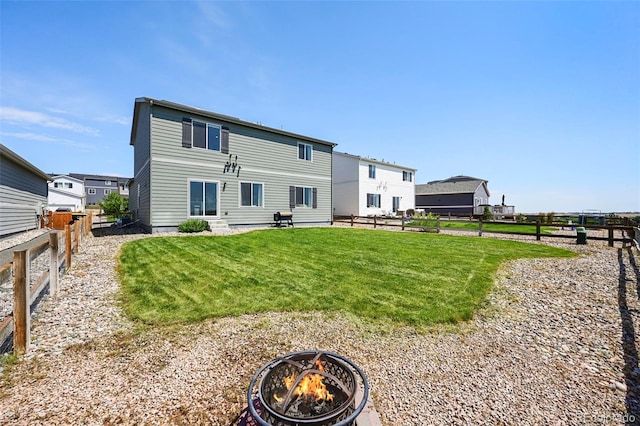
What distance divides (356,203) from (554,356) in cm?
2245

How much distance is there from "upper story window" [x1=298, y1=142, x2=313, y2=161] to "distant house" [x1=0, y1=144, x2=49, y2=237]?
1424 cm

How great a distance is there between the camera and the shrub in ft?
41.8

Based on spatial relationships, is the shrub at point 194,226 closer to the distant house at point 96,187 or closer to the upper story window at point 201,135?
the upper story window at point 201,135

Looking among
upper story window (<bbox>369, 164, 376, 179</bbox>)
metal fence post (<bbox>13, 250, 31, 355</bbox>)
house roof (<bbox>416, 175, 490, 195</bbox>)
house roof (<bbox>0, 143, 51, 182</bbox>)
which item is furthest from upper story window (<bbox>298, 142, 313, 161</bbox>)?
house roof (<bbox>416, 175, 490, 195</bbox>)

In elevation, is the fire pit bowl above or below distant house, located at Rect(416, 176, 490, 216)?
below

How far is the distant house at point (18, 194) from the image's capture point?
38.8ft

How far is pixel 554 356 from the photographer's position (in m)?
3.23

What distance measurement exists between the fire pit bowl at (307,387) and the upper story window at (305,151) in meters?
16.7

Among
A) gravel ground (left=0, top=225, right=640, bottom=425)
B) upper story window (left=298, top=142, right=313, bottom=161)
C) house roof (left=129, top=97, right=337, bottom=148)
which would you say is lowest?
gravel ground (left=0, top=225, right=640, bottom=425)

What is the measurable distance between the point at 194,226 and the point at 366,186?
17.5 meters

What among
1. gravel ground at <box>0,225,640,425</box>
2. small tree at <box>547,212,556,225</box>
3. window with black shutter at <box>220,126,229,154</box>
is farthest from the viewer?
small tree at <box>547,212,556,225</box>

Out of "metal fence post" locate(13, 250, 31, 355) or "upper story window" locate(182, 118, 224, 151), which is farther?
"upper story window" locate(182, 118, 224, 151)

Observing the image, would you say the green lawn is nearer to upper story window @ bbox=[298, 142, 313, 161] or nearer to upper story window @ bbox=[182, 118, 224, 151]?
upper story window @ bbox=[182, 118, 224, 151]

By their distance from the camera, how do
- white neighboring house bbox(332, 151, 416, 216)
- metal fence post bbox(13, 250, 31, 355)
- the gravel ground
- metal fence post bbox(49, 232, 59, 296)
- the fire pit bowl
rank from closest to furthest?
the fire pit bowl < the gravel ground < metal fence post bbox(13, 250, 31, 355) < metal fence post bbox(49, 232, 59, 296) < white neighboring house bbox(332, 151, 416, 216)
